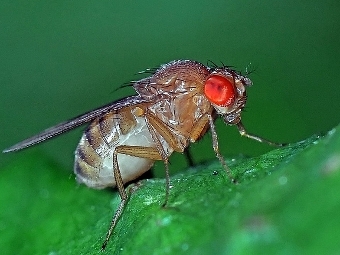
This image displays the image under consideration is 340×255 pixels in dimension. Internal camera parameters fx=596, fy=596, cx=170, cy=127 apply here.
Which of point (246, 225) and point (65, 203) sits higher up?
point (246, 225)

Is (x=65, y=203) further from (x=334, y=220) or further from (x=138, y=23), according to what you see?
(x=138, y=23)

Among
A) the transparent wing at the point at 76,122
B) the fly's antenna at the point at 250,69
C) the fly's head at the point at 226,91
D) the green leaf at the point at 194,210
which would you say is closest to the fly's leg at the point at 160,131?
the transparent wing at the point at 76,122

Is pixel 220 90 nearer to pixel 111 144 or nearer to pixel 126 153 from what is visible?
pixel 126 153

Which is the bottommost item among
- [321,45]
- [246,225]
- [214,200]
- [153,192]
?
[321,45]

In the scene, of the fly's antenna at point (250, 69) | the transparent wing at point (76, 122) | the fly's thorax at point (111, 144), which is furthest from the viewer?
the fly's antenna at point (250, 69)

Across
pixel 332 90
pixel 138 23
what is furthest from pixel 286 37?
pixel 138 23

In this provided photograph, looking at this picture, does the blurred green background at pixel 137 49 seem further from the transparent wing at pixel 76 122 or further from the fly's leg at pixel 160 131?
the fly's leg at pixel 160 131
